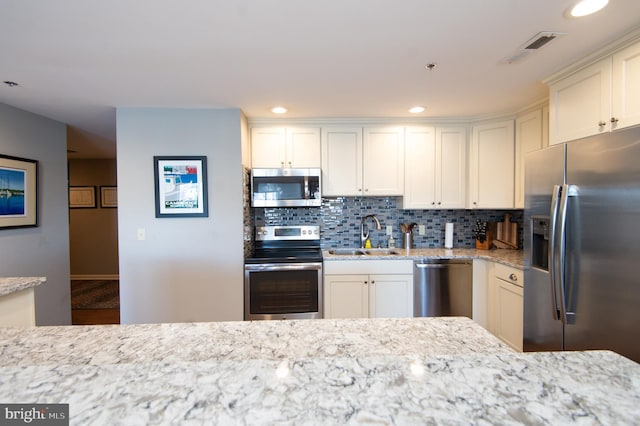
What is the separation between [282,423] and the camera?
1.46 feet

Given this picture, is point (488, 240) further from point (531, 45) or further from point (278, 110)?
point (278, 110)

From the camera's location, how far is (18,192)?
2742 mm

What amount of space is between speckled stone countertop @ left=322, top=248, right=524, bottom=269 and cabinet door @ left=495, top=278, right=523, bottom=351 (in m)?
0.22

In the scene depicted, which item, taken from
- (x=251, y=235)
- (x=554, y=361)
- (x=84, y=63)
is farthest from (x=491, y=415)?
(x=251, y=235)

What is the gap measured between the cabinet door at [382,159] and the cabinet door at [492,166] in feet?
2.46

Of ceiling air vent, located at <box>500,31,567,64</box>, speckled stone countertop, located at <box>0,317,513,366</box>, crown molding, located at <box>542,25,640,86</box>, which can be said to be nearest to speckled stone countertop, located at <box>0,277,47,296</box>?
speckled stone countertop, located at <box>0,317,513,366</box>

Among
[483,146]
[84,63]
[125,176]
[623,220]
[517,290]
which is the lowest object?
[517,290]

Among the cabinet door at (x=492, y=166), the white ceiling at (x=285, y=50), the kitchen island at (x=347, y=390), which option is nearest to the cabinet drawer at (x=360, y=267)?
the cabinet door at (x=492, y=166)

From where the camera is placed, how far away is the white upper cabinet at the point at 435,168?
123 inches

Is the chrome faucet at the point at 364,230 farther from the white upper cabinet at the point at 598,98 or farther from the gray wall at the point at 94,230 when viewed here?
the gray wall at the point at 94,230

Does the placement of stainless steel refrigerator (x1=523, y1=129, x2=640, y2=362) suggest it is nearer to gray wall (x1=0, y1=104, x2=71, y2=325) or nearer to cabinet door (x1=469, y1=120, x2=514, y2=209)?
cabinet door (x1=469, y1=120, x2=514, y2=209)

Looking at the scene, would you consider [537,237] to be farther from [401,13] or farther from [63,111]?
[63,111]

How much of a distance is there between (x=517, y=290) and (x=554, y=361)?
2070 mm

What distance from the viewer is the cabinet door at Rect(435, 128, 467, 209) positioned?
3.13 m
